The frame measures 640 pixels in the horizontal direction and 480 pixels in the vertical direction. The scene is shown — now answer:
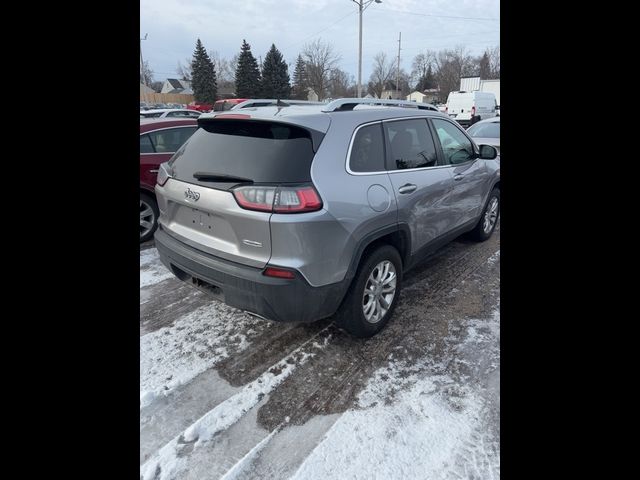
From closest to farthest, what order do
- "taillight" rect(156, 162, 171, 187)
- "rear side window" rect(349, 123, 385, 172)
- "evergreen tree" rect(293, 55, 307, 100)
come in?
"rear side window" rect(349, 123, 385, 172) < "taillight" rect(156, 162, 171, 187) < "evergreen tree" rect(293, 55, 307, 100)

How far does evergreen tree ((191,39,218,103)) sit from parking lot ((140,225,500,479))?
51.5m

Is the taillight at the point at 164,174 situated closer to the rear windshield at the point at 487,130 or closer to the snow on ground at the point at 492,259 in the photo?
the snow on ground at the point at 492,259

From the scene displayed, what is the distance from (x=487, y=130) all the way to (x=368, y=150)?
8102mm

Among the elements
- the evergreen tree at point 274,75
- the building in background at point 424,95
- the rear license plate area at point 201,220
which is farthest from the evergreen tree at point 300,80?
the rear license plate area at point 201,220

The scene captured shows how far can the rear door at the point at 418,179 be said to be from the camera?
117 inches

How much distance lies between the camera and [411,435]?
2072mm

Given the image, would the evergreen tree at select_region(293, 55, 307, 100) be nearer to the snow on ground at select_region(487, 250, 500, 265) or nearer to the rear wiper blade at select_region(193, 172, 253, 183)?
the snow on ground at select_region(487, 250, 500, 265)

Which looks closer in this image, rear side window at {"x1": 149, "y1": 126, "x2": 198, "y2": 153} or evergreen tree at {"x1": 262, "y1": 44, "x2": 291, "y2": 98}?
rear side window at {"x1": 149, "y1": 126, "x2": 198, "y2": 153}

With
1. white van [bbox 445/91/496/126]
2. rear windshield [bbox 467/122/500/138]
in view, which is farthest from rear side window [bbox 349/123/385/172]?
white van [bbox 445/91/496/126]

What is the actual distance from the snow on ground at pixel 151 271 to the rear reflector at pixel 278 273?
229 cm

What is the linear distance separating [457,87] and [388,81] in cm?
1384

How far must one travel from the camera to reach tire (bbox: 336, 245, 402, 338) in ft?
8.86

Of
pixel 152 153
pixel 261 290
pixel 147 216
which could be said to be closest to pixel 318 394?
pixel 261 290
